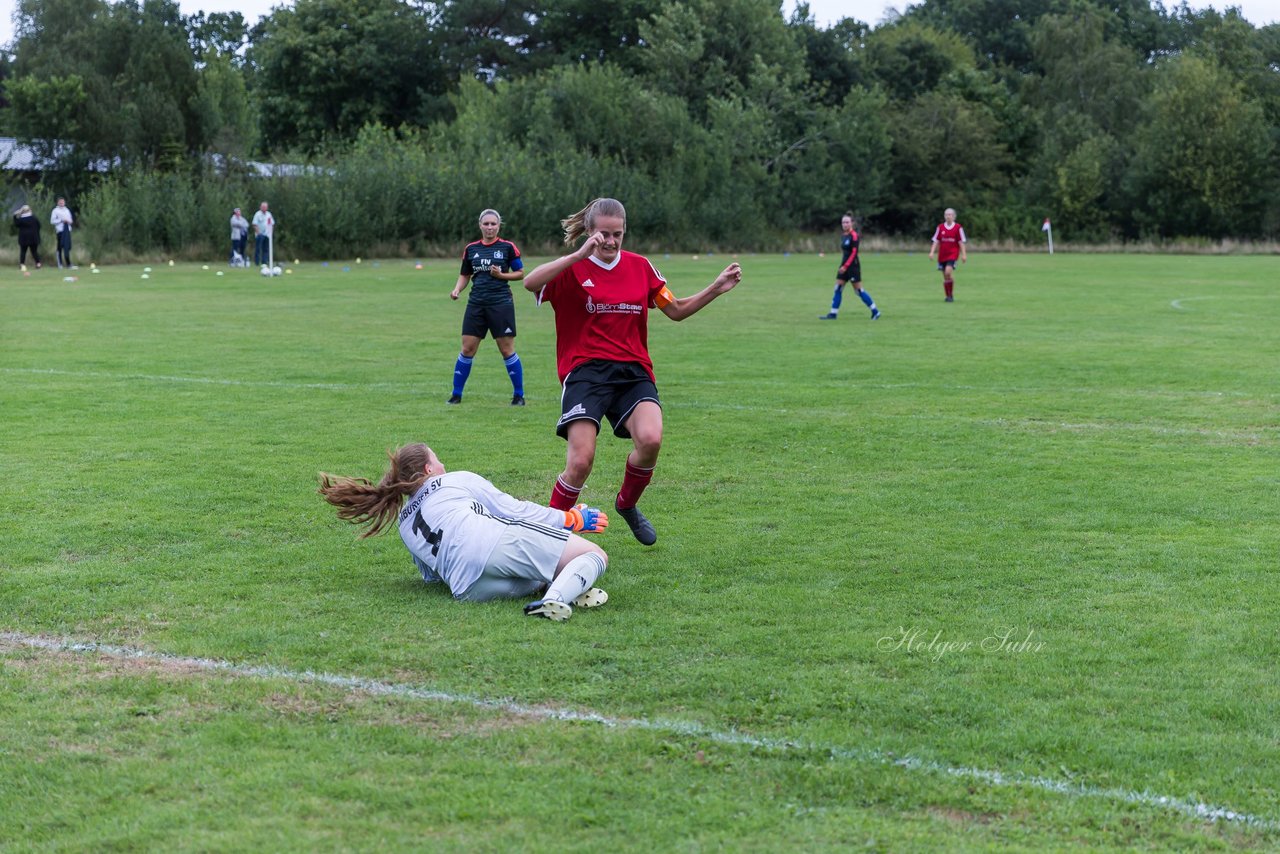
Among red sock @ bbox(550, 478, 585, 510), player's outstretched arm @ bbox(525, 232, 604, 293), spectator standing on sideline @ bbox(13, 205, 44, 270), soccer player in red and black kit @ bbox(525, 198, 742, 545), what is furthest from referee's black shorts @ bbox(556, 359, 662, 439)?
spectator standing on sideline @ bbox(13, 205, 44, 270)

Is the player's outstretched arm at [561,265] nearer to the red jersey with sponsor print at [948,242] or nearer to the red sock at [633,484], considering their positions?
the red sock at [633,484]

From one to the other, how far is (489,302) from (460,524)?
7.47m

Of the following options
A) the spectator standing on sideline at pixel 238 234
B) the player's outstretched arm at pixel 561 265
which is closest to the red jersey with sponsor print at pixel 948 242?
the player's outstretched arm at pixel 561 265

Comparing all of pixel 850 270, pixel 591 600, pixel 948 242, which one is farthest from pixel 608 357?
pixel 948 242

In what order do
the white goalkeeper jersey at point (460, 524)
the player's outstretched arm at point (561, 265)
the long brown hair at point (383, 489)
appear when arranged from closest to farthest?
the white goalkeeper jersey at point (460, 524) < the long brown hair at point (383, 489) < the player's outstretched arm at point (561, 265)

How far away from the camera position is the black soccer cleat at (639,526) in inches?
310

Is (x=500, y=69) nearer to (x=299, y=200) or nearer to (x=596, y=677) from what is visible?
(x=299, y=200)

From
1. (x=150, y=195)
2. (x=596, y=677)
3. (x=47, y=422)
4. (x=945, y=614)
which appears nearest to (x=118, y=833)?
(x=596, y=677)

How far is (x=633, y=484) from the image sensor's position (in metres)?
7.88

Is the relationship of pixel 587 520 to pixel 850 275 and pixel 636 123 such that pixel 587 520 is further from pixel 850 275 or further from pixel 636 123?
pixel 636 123

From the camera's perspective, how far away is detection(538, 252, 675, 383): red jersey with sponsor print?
26.0ft

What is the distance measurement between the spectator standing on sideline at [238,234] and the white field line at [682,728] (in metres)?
39.6

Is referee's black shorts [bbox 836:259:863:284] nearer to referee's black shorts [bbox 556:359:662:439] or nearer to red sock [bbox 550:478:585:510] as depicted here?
referee's black shorts [bbox 556:359:662:439]

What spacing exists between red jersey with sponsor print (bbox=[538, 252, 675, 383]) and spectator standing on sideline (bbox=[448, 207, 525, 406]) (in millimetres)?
5921
